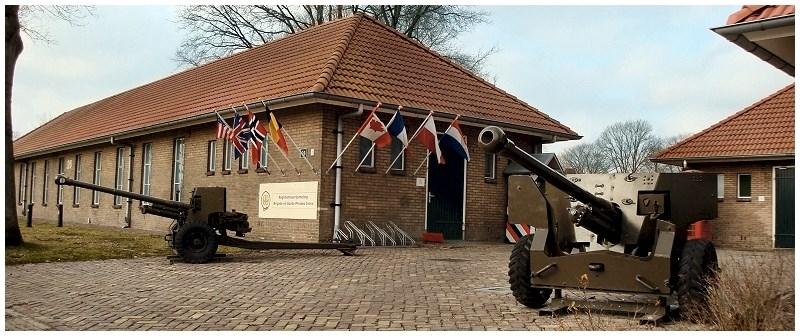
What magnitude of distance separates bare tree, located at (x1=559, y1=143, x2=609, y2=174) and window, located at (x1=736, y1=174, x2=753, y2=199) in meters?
33.8

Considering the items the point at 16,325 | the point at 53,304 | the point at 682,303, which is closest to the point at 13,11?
the point at 53,304

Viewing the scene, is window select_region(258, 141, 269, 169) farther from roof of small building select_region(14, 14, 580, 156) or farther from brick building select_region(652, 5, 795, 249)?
brick building select_region(652, 5, 795, 249)

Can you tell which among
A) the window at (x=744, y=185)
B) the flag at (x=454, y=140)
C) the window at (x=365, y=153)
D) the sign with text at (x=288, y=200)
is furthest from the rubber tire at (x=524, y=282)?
the window at (x=744, y=185)

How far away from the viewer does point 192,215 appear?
544 inches

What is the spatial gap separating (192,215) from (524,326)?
7921 millimetres

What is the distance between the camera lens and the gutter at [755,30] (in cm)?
728

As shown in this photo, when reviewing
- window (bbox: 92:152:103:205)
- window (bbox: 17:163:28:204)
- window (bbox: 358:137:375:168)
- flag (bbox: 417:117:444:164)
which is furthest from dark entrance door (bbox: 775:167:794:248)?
window (bbox: 17:163:28:204)

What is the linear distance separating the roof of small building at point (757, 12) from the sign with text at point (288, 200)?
37.2ft

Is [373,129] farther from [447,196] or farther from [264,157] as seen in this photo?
[447,196]

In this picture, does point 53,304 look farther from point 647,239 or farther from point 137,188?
point 137,188

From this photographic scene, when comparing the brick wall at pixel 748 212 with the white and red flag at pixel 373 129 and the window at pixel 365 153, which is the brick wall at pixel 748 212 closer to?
the window at pixel 365 153

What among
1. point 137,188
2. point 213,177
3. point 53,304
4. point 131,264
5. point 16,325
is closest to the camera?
point 16,325

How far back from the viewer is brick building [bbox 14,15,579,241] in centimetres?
1808

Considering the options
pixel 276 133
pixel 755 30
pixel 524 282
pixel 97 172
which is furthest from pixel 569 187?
pixel 97 172
